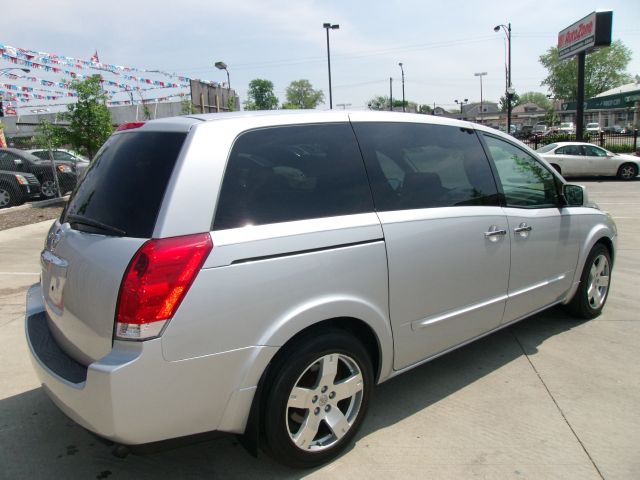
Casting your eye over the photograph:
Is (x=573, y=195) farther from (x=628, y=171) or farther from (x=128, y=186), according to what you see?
(x=628, y=171)

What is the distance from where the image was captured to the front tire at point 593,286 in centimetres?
440

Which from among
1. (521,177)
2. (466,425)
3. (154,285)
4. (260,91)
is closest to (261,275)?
(154,285)

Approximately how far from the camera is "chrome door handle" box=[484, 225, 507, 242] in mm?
3299

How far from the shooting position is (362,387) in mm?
2701

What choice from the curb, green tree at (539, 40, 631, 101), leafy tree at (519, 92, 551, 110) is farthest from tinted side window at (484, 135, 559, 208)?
leafy tree at (519, 92, 551, 110)

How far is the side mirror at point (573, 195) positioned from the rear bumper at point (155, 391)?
3018 mm

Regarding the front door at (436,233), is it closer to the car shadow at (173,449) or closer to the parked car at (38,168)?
the car shadow at (173,449)

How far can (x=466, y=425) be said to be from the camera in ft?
9.80

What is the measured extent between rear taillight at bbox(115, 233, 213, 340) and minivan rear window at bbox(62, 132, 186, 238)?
12cm

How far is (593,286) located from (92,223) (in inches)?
163

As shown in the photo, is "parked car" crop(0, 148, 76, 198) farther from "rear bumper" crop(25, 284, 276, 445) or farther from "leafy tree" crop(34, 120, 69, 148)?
"rear bumper" crop(25, 284, 276, 445)

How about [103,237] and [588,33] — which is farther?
[588,33]

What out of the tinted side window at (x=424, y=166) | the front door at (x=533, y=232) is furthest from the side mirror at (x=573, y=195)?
the tinted side window at (x=424, y=166)

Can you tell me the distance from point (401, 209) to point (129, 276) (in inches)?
59.2
